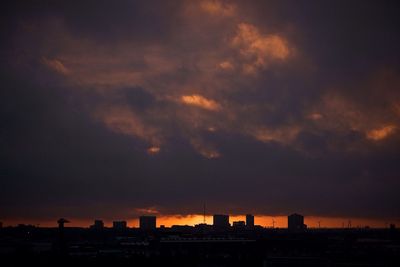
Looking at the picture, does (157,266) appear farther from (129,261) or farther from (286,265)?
(286,265)

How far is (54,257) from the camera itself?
602ft

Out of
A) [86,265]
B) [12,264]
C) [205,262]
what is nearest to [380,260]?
[205,262]

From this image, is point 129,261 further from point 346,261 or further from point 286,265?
point 346,261

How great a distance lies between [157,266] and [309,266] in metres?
51.2

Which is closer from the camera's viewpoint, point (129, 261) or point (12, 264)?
point (12, 264)

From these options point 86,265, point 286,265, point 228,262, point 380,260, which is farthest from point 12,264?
point 380,260

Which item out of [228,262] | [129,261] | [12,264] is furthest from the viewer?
[228,262]

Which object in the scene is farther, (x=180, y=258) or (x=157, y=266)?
(x=180, y=258)

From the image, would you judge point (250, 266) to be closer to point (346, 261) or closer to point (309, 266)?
point (309, 266)

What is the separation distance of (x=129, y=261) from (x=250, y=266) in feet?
129

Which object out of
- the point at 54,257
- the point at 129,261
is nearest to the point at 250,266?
the point at 129,261

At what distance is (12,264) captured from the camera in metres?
157

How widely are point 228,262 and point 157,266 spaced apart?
3180 centimetres

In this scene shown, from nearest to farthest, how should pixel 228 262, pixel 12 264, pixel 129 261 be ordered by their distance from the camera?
pixel 12 264, pixel 129 261, pixel 228 262
